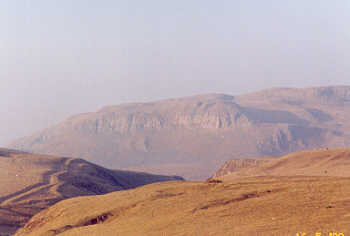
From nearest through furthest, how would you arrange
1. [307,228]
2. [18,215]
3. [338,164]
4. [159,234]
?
[307,228]
[159,234]
[18,215]
[338,164]

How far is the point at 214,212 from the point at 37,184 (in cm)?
4736

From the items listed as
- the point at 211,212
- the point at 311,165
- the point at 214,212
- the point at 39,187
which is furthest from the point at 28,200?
the point at 214,212

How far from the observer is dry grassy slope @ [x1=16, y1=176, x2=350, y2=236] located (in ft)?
62.9

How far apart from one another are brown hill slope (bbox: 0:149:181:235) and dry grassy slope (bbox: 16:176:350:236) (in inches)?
595

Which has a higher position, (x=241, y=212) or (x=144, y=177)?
(x=241, y=212)

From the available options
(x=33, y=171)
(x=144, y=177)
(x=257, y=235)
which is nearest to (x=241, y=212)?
(x=257, y=235)

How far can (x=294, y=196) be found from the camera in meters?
23.1

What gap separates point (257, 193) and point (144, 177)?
9415 cm

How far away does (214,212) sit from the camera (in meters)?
23.3

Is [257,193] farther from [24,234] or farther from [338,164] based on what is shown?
[338,164]

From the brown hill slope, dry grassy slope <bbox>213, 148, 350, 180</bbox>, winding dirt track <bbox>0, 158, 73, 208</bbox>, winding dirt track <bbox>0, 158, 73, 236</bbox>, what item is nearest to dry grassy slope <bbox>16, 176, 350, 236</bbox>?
winding dirt track <bbox>0, 158, 73, 236</bbox>

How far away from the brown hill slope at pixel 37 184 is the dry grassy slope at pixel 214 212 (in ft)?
49.6

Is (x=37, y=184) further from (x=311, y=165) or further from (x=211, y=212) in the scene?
(x=211, y=212)

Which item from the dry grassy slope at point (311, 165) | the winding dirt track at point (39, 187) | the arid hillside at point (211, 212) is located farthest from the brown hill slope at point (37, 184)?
the dry grassy slope at point (311, 165)
